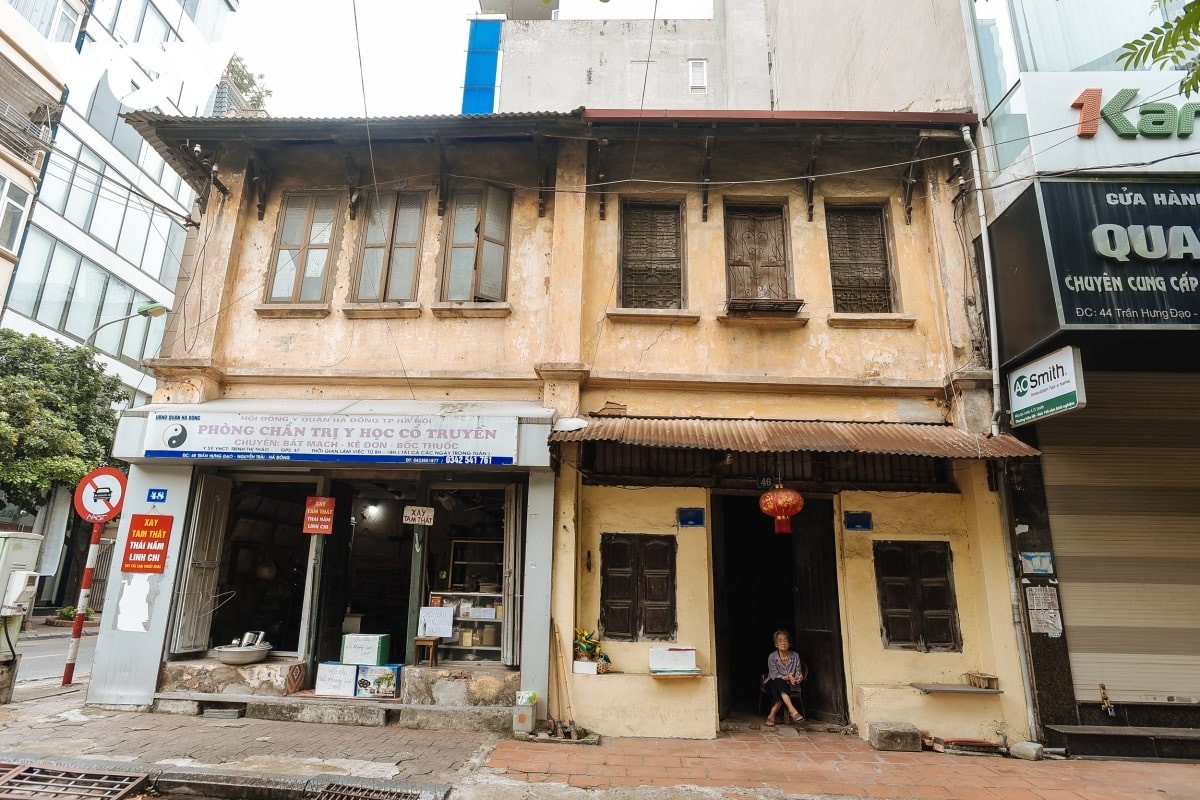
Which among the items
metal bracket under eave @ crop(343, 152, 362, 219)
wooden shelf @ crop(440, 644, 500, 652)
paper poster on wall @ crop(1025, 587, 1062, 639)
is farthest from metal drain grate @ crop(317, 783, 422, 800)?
metal bracket under eave @ crop(343, 152, 362, 219)

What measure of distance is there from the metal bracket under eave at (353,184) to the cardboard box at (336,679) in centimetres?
610

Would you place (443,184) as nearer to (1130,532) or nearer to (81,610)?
(81,610)

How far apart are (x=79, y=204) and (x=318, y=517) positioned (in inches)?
766

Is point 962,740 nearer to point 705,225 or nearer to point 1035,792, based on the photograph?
point 1035,792

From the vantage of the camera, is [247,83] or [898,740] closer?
[898,740]

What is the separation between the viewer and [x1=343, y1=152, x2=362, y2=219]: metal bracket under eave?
8713 mm

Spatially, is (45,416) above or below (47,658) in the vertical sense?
above

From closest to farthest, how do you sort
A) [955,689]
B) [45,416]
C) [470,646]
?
[955,689]
[470,646]
[45,416]

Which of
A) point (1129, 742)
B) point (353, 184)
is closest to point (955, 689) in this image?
point (1129, 742)

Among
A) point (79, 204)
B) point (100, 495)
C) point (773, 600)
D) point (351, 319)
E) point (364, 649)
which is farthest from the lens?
point (79, 204)

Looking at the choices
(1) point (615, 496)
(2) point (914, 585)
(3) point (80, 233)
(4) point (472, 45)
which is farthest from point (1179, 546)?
(3) point (80, 233)

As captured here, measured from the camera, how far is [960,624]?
24.7 feet

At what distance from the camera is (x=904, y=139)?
8500mm

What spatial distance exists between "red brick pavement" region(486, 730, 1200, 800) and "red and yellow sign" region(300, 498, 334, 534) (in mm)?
3615
